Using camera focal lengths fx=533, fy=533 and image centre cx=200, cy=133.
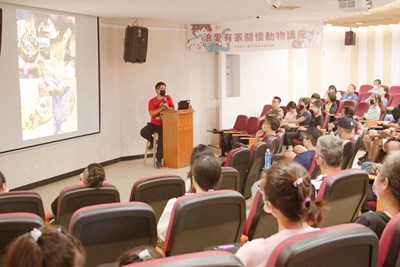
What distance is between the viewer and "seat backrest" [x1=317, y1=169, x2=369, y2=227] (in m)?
3.52

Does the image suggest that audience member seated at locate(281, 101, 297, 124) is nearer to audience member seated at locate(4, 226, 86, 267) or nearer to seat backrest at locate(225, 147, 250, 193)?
seat backrest at locate(225, 147, 250, 193)

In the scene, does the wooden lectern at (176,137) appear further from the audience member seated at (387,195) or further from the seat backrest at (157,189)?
the audience member seated at (387,195)

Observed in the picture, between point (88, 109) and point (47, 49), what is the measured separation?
1468mm

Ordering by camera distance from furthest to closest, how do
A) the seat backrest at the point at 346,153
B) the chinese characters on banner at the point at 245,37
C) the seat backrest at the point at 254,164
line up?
the chinese characters on banner at the point at 245,37, the seat backrest at the point at 254,164, the seat backrest at the point at 346,153

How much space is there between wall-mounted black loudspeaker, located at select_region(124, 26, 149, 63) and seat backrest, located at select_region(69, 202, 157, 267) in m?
6.91

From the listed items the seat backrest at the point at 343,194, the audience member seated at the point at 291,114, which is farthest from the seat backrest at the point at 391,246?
the audience member seated at the point at 291,114

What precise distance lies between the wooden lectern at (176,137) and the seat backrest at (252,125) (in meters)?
1.50

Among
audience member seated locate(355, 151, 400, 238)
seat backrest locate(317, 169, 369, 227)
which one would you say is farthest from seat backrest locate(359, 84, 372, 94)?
audience member seated locate(355, 151, 400, 238)

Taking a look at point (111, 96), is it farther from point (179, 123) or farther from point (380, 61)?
point (380, 61)

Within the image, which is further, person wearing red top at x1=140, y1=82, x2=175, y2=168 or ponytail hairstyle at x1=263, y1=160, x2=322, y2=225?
person wearing red top at x1=140, y1=82, x2=175, y2=168

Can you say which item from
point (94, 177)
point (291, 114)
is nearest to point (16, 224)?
point (94, 177)

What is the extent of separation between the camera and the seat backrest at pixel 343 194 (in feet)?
11.5

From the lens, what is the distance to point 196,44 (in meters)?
11.2

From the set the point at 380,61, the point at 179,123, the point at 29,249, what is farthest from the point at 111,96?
the point at 380,61
